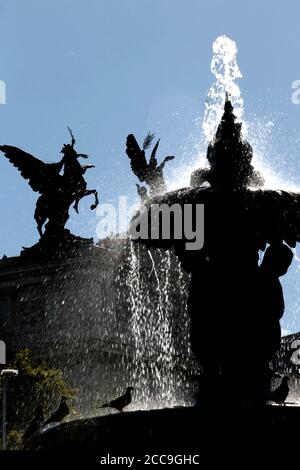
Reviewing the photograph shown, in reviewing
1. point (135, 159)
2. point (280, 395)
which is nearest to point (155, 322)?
point (135, 159)

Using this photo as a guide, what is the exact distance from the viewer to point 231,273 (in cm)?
976

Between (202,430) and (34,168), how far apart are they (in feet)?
97.1

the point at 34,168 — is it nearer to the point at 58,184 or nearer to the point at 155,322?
the point at 58,184

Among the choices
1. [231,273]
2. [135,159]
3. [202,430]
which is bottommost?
[202,430]

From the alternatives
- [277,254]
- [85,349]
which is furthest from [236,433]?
[85,349]

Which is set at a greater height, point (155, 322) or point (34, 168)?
point (34, 168)

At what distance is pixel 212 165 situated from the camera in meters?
10.5

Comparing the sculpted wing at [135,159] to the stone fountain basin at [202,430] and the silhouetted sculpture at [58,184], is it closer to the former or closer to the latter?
the silhouetted sculpture at [58,184]

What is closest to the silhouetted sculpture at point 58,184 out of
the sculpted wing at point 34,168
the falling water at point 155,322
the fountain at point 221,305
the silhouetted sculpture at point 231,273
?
the sculpted wing at point 34,168

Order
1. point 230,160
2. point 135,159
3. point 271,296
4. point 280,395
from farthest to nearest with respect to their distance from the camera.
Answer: point 135,159 → point 230,160 → point 271,296 → point 280,395

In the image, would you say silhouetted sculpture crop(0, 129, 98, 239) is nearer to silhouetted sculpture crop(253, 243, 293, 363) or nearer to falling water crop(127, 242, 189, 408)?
falling water crop(127, 242, 189, 408)

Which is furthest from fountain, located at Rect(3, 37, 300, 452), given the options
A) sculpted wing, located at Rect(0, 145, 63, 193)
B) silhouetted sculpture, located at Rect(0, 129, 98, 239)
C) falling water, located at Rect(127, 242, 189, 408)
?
silhouetted sculpture, located at Rect(0, 129, 98, 239)

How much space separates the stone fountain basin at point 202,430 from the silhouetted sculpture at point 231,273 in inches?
57.9
